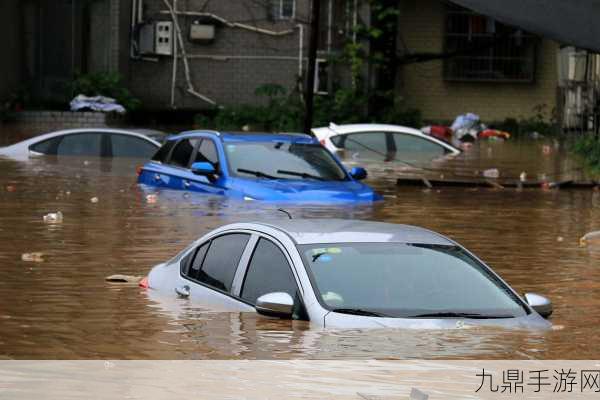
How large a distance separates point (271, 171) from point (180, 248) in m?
3.19

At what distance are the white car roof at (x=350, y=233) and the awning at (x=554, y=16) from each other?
1703 mm

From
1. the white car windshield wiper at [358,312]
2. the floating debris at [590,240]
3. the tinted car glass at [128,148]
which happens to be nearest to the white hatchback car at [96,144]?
the tinted car glass at [128,148]

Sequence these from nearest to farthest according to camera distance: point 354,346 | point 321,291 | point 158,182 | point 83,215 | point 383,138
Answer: point 354,346
point 321,291
point 83,215
point 158,182
point 383,138

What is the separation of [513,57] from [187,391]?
30843mm

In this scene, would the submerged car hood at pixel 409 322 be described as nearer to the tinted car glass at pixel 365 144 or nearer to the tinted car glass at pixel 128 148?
the tinted car glass at pixel 128 148

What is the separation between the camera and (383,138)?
1073 inches

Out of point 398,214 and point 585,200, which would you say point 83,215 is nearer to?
point 398,214

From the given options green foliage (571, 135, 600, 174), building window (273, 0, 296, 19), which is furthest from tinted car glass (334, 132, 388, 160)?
building window (273, 0, 296, 19)

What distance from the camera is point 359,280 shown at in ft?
29.7

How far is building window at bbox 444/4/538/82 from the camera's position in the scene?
37031mm

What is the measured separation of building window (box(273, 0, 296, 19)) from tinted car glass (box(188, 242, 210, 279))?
25.8 m

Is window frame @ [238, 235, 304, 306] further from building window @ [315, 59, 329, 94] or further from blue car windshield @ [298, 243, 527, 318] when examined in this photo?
building window @ [315, 59, 329, 94]

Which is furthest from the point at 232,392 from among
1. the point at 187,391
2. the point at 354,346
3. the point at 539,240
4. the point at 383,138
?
the point at 383,138

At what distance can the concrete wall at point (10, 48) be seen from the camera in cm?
3409
